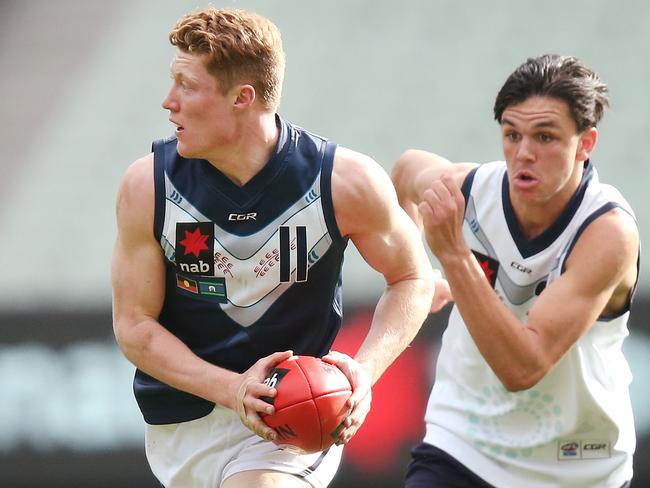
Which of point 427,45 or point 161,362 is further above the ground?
point 427,45

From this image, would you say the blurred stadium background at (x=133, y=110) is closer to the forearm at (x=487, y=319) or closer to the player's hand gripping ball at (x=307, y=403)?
the forearm at (x=487, y=319)

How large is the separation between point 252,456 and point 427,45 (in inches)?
255

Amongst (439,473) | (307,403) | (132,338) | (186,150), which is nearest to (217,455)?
(132,338)

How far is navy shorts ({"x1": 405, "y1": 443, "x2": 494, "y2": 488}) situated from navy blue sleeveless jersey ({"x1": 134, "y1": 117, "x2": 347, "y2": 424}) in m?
0.78

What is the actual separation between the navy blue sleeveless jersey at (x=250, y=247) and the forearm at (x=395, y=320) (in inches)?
9.7

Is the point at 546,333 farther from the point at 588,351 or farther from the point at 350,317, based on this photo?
the point at 350,317

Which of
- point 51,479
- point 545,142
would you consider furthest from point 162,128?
point 545,142

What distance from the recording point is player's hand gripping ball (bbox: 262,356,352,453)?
13.3 ft

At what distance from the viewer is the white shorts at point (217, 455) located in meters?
4.54

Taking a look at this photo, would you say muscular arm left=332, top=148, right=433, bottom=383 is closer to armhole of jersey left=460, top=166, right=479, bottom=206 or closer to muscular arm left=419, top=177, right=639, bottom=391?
muscular arm left=419, top=177, right=639, bottom=391

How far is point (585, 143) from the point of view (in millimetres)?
5004

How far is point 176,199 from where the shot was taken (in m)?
4.50

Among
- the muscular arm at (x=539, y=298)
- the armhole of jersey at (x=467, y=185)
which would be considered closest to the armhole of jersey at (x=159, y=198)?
the muscular arm at (x=539, y=298)

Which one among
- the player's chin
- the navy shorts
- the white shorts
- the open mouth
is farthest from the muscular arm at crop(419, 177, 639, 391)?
the player's chin
